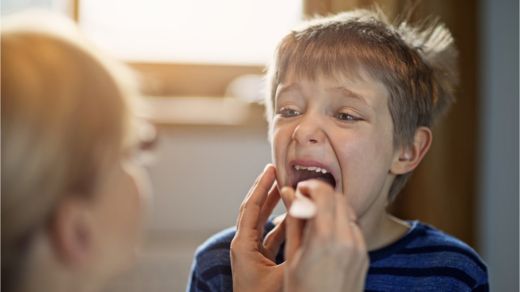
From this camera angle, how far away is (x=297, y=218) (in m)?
0.84

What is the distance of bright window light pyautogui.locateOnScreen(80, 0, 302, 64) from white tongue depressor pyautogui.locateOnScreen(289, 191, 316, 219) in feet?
5.46

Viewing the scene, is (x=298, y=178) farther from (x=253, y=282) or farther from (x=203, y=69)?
(x=203, y=69)

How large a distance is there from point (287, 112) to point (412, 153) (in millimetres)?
296

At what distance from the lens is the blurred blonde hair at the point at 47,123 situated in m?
0.57

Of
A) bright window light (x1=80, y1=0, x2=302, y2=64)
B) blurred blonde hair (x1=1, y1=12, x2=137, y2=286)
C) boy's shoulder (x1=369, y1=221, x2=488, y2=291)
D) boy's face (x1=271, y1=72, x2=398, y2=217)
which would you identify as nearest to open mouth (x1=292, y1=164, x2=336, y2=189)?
boy's face (x1=271, y1=72, x2=398, y2=217)

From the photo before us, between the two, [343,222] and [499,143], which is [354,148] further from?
[499,143]

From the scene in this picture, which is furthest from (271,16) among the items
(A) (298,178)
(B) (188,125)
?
(A) (298,178)

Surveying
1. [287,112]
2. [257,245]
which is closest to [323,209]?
[257,245]

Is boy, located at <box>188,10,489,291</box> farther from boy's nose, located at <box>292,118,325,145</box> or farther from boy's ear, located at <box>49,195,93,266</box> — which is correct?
boy's ear, located at <box>49,195,93,266</box>

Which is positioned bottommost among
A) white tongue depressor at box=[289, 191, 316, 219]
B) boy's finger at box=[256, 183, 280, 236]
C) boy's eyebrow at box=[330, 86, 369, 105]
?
boy's finger at box=[256, 183, 280, 236]

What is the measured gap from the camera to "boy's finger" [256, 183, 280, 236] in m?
1.05

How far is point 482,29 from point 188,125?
1089 mm

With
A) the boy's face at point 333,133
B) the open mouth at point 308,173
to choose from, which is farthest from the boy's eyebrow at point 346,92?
the open mouth at point 308,173

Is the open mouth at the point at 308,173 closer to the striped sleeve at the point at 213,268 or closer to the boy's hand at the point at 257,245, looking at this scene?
the boy's hand at the point at 257,245
